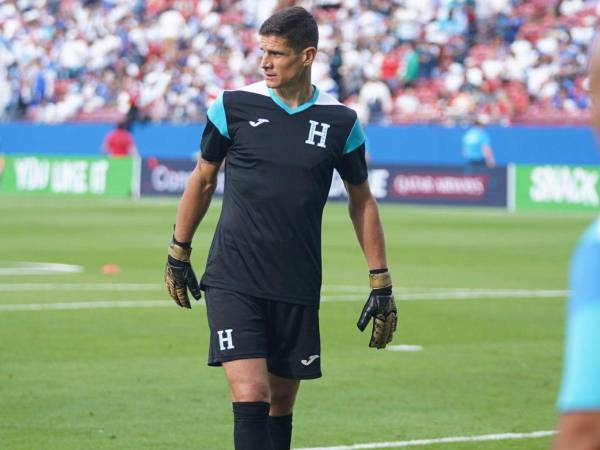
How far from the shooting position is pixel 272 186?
652 cm

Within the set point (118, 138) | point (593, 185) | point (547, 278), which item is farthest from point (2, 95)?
point (547, 278)

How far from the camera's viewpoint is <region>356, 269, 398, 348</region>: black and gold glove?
6840 millimetres

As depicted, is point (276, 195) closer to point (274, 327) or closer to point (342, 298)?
point (274, 327)

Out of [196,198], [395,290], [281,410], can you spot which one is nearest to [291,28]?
[196,198]

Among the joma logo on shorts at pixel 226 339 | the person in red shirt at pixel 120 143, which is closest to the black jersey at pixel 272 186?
the joma logo on shorts at pixel 226 339

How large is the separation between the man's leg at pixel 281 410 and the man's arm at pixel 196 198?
0.79 meters

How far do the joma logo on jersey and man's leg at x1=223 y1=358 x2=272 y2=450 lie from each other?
102cm

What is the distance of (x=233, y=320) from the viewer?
6.41m

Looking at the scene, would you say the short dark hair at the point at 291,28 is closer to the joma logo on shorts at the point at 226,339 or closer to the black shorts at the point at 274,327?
the black shorts at the point at 274,327

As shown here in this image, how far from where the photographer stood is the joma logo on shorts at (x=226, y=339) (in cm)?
635

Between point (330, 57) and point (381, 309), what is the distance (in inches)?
1466

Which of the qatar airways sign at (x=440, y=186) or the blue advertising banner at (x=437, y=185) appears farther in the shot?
the qatar airways sign at (x=440, y=186)

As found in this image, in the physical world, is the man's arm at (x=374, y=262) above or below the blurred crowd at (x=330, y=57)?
above

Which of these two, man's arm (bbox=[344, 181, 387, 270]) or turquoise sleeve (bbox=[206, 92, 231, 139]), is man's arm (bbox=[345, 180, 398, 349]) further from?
turquoise sleeve (bbox=[206, 92, 231, 139])
